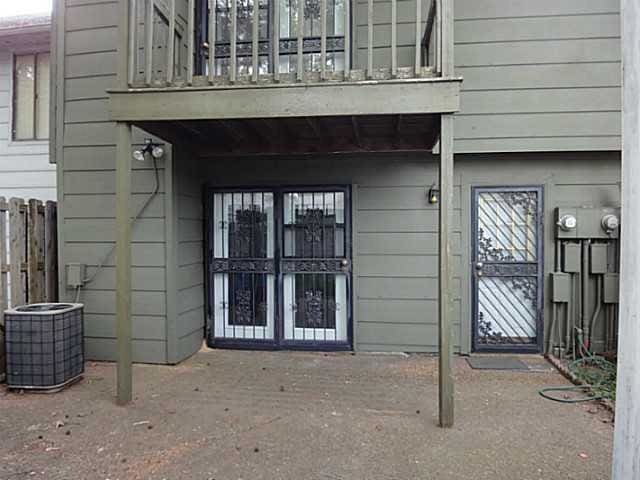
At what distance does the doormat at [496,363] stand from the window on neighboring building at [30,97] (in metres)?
5.96

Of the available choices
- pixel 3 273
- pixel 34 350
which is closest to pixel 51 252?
pixel 3 273

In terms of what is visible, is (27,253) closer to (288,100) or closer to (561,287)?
(288,100)

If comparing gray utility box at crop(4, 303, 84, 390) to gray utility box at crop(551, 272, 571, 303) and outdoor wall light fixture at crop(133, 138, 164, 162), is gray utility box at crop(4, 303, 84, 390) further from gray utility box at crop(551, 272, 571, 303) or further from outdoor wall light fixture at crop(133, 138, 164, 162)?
gray utility box at crop(551, 272, 571, 303)

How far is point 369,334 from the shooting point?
4.47 meters

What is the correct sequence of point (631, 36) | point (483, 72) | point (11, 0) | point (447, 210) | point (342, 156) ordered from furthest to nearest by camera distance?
point (11, 0) < point (342, 156) < point (483, 72) < point (447, 210) < point (631, 36)

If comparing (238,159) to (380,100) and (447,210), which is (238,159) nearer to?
(380,100)

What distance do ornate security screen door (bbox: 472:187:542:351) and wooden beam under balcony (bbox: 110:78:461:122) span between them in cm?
185

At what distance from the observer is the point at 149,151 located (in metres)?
4.05

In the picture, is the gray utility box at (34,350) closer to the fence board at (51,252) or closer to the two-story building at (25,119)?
the fence board at (51,252)

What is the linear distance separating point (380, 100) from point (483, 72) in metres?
1.87

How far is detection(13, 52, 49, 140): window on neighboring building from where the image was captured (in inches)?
238

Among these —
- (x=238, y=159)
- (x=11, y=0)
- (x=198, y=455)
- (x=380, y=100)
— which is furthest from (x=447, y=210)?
(x=11, y=0)

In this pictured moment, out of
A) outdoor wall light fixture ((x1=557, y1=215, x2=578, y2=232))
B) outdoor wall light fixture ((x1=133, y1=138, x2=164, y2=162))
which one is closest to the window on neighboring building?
outdoor wall light fixture ((x1=133, y1=138, x2=164, y2=162))

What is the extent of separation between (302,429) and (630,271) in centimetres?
197
